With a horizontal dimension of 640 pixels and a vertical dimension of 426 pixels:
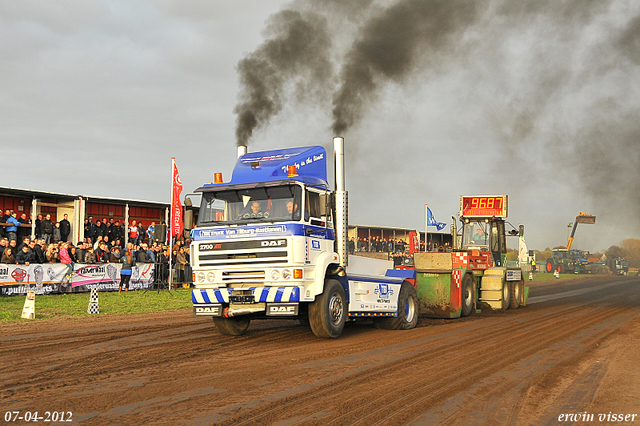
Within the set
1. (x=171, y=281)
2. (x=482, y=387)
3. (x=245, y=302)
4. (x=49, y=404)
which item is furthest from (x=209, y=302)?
(x=171, y=281)

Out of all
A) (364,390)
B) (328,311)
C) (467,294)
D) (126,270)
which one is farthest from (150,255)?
(364,390)

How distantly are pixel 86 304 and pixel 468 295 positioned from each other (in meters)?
11.0

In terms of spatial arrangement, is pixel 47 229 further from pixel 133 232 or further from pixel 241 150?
pixel 241 150

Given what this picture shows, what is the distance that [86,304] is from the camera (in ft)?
54.9

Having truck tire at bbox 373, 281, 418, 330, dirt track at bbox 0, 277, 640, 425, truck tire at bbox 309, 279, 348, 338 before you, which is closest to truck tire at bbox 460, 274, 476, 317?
truck tire at bbox 373, 281, 418, 330

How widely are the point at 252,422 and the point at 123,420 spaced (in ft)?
3.90

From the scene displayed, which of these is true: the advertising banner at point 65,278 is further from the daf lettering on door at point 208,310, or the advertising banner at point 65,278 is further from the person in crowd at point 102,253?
the daf lettering on door at point 208,310

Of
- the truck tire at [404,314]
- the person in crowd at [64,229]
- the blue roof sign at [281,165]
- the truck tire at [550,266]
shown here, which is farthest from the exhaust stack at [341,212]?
the truck tire at [550,266]

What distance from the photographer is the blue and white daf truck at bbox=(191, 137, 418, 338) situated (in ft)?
32.4

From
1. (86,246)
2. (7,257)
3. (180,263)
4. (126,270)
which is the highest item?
(86,246)

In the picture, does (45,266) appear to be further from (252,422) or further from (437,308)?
(252,422)

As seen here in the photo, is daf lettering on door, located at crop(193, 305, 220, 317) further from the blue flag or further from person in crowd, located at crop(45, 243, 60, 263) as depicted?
the blue flag

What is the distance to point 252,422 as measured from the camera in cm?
528

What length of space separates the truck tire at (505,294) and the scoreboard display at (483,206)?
2.40 meters
